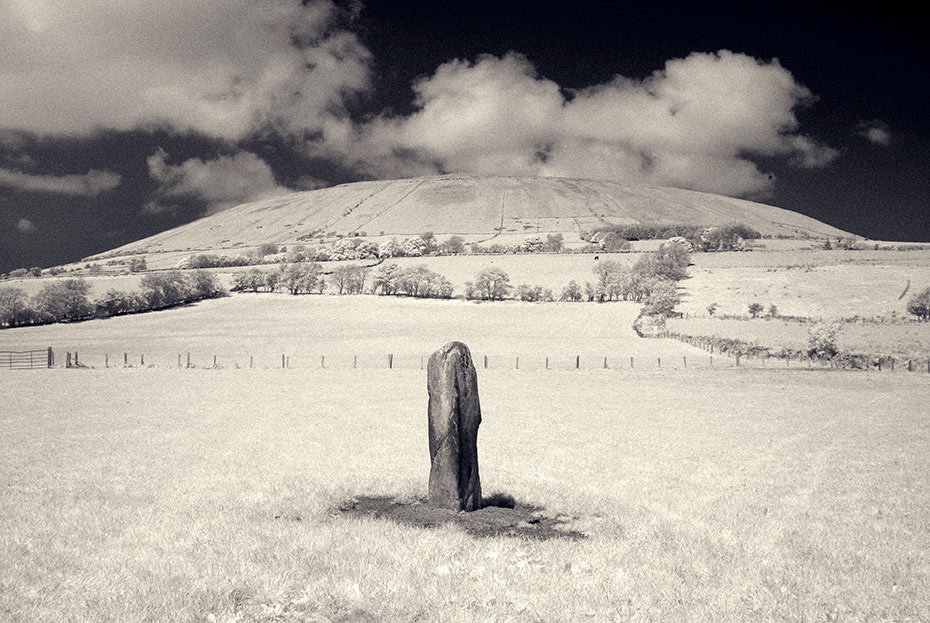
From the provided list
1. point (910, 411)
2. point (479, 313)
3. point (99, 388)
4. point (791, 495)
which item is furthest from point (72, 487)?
point (479, 313)

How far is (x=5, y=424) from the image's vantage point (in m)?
26.6

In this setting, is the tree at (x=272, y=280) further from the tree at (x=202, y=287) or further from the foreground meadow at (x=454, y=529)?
the foreground meadow at (x=454, y=529)

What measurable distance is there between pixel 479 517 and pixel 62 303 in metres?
107

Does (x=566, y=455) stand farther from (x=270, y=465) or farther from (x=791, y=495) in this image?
(x=270, y=465)

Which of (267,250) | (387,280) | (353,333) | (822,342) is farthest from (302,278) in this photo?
(822,342)

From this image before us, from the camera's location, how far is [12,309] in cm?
9462

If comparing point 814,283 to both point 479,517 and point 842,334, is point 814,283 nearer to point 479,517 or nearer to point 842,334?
point 842,334

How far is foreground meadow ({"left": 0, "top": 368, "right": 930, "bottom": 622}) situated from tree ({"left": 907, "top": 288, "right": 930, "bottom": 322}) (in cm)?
6576

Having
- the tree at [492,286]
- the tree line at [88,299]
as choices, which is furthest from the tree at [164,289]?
the tree at [492,286]

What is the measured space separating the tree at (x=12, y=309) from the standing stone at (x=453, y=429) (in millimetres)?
105764

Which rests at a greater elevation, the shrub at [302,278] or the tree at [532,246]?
the tree at [532,246]

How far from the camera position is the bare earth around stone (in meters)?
12.1

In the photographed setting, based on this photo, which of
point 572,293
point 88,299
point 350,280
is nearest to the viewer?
point 88,299

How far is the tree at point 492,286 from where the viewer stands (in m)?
116
